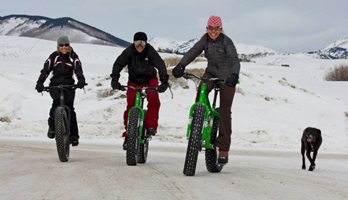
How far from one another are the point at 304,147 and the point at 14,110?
1497 cm

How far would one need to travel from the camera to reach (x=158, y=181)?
6.27m

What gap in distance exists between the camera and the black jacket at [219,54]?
7680 mm

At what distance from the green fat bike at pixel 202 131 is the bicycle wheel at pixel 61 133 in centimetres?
265

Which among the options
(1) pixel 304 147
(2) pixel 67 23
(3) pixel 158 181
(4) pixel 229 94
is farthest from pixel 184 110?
(2) pixel 67 23

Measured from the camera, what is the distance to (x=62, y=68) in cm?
955

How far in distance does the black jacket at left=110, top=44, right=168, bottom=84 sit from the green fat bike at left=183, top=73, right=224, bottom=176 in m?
1.49

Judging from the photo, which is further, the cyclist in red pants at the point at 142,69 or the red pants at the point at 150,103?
the red pants at the point at 150,103

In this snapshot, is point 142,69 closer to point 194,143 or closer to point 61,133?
point 61,133

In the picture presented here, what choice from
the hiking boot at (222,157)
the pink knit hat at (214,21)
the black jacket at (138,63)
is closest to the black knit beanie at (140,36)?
the black jacket at (138,63)

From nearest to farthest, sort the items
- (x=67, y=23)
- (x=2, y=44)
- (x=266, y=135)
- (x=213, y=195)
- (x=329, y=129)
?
(x=213, y=195)
(x=266, y=135)
(x=329, y=129)
(x=2, y=44)
(x=67, y=23)

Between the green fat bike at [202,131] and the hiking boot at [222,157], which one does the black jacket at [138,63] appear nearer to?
the green fat bike at [202,131]

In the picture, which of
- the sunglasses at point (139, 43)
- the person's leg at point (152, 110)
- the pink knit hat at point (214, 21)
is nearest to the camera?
the pink knit hat at point (214, 21)

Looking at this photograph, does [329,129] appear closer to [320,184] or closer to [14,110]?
[14,110]

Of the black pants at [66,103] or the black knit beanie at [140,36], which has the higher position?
the black knit beanie at [140,36]
